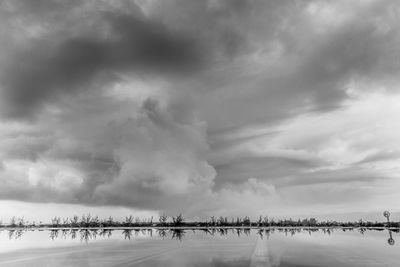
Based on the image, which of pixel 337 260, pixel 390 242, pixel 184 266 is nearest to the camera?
pixel 184 266

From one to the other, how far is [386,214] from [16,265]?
88020mm

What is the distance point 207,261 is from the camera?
43375 millimetres

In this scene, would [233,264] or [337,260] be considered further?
[337,260]

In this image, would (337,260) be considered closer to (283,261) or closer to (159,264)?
(283,261)

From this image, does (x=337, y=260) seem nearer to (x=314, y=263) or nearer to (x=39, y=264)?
(x=314, y=263)

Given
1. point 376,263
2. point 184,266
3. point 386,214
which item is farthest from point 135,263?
point 386,214

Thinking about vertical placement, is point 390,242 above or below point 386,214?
below

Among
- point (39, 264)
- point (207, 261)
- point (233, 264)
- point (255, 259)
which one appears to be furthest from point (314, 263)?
point (39, 264)

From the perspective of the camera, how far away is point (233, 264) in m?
40.1

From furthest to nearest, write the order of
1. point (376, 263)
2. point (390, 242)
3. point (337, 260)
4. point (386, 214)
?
point (386, 214) → point (390, 242) → point (337, 260) → point (376, 263)

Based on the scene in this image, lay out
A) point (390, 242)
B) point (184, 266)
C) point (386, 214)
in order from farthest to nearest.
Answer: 1. point (386, 214)
2. point (390, 242)
3. point (184, 266)

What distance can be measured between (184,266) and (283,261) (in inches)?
493

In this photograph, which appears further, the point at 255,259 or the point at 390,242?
the point at 390,242

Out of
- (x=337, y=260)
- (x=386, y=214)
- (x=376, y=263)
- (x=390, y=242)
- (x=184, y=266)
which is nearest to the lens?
(x=184, y=266)
